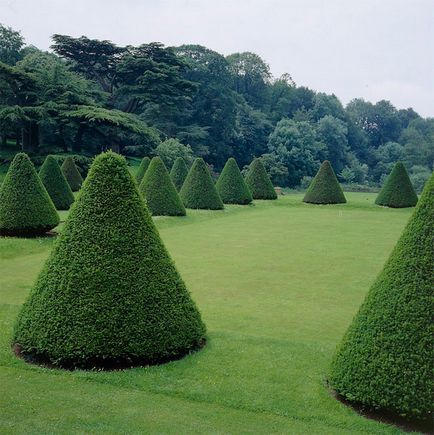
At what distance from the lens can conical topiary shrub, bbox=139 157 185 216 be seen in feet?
88.4

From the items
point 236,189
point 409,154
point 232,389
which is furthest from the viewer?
point 409,154

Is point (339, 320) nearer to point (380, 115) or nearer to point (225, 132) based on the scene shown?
point (225, 132)

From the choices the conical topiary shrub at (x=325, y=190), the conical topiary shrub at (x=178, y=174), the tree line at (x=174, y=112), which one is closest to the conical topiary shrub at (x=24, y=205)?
the conical topiary shrub at (x=178, y=174)

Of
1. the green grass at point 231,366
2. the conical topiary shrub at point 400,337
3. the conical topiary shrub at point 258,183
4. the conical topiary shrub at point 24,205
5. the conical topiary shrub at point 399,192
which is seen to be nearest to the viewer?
the conical topiary shrub at point 400,337

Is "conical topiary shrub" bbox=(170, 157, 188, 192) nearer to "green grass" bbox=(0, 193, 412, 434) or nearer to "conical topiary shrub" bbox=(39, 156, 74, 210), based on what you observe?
"conical topiary shrub" bbox=(39, 156, 74, 210)

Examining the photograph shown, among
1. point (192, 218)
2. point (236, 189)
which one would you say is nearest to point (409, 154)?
point (236, 189)

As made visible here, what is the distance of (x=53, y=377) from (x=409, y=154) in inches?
2711

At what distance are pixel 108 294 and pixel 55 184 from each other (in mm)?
19467

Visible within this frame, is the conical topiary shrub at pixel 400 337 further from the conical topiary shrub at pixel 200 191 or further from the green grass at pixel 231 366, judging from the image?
the conical topiary shrub at pixel 200 191

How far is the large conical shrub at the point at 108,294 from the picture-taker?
7.39 metres

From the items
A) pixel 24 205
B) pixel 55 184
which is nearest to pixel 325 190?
pixel 55 184

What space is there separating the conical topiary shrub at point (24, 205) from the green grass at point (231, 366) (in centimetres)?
92

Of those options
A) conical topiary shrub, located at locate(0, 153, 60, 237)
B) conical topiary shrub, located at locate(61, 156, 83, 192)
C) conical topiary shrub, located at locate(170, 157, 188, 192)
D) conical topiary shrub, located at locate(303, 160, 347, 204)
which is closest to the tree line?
conical topiary shrub, located at locate(61, 156, 83, 192)

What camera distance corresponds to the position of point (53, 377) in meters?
7.17
